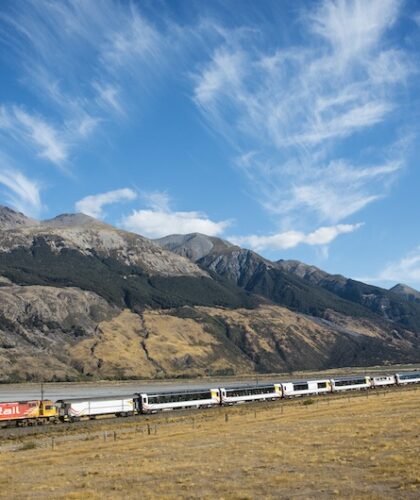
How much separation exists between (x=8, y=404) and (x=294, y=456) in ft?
157

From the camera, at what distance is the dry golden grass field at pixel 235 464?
22.1m

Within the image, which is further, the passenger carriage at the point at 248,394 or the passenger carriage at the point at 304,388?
the passenger carriage at the point at 304,388

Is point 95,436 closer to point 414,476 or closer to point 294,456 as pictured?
point 294,456

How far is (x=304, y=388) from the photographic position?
105 meters

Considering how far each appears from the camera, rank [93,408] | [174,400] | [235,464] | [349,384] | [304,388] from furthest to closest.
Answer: [349,384] < [304,388] < [174,400] < [93,408] < [235,464]

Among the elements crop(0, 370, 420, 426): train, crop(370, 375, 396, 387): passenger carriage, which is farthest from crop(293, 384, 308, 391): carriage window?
crop(370, 375, 396, 387): passenger carriage

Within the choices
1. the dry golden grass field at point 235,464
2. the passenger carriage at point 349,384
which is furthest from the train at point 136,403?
the dry golden grass field at point 235,464

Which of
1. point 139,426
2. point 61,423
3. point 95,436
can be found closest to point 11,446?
point 95,436

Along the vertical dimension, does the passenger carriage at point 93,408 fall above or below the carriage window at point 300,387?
below

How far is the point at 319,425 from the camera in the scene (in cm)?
4556

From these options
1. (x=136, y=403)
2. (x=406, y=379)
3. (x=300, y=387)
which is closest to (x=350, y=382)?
(x=300, y=387)

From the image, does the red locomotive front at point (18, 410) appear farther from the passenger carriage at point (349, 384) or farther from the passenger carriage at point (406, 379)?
the passenger carriage at point (406, 379)

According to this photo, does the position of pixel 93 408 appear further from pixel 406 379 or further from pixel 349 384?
pixel 406 379

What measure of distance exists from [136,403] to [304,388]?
4062cm
